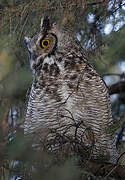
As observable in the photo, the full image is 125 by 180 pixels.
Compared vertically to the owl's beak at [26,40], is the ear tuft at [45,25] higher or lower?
higher

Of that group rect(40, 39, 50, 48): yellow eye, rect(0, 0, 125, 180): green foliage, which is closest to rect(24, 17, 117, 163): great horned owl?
rect(40, 39, 50, 48): yellow eye

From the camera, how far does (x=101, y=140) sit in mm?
2830

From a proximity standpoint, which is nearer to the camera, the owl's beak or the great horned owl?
the great horned owl

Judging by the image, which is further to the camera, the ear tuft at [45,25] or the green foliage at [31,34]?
the ear tuft at [45,25]

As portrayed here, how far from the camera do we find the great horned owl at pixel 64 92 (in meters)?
2.69

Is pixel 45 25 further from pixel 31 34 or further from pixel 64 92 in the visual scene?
pixel 64 92

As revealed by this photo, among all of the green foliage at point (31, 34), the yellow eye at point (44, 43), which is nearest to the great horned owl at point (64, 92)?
the yellow eye at point (44, 43)

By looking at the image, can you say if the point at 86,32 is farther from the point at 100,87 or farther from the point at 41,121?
the point at 41,121

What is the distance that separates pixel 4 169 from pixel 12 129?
0.73 ft

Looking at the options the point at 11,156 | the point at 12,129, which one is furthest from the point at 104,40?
the point at 11,156

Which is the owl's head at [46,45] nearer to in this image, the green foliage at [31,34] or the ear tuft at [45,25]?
the ear tuft at [45,25]

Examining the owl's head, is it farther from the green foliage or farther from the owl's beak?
the green foliage

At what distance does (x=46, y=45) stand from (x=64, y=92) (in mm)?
469

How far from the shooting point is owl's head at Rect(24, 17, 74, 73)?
2.86m
